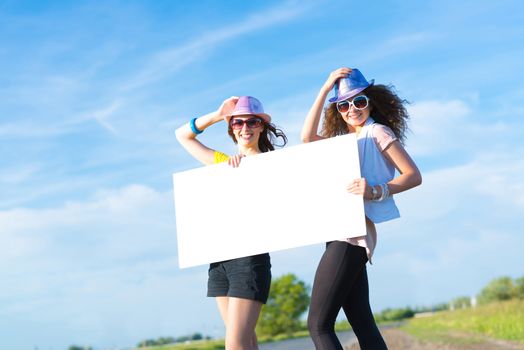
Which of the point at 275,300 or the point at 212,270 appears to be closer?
the point at 212,270

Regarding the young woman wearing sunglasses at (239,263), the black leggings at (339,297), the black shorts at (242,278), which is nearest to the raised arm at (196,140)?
the young woman wearing sunglasses at (239,263)

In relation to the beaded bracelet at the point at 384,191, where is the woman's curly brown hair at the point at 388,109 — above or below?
above

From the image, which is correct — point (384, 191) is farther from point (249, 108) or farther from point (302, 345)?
point (302, 345)

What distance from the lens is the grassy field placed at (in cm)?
1345

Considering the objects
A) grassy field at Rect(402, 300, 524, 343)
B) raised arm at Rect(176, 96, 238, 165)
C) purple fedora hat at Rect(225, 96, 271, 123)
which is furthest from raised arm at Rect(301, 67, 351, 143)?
grassy field at Rect(402, 300, 524, 343)

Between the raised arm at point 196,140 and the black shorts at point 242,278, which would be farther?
the raised arm at point 196,140

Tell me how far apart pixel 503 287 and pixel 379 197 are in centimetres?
2774

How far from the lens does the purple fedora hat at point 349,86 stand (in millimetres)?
5012

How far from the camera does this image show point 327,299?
4637mm

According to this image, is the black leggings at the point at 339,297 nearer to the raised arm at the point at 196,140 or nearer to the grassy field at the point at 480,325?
the raised arm at the point at 196,140

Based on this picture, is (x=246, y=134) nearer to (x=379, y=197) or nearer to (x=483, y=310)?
(x=379, y=197)

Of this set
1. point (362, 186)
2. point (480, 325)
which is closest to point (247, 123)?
point (362, 186)

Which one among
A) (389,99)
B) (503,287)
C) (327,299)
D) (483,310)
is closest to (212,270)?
(327,299)

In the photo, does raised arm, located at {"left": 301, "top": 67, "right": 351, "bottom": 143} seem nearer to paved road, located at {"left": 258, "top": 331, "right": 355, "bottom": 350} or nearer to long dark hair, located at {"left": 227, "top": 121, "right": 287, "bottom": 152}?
long dark hair, located at {"left": 227, "top": 121, "right": 287, "bottom": 152}
